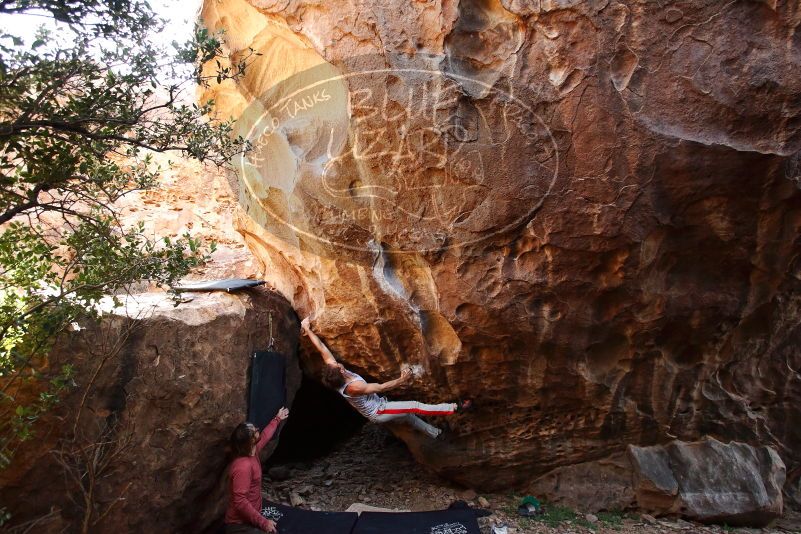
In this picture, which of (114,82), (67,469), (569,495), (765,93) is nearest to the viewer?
(114,82)

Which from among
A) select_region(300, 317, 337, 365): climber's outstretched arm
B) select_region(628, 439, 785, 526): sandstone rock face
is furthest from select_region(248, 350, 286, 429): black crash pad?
select_region(628, 439, 785, 526): sandstone rock face

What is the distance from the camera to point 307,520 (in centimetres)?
499

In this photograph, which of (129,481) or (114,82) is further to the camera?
(129,481)

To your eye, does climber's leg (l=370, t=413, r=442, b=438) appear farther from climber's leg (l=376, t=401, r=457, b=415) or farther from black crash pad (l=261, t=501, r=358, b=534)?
black crash pad (l=261, t=501, r=358, b=534)

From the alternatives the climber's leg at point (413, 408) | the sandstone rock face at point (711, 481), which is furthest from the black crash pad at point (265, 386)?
the sandstone rock face at point (711, 481)

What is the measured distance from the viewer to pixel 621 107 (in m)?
4.12

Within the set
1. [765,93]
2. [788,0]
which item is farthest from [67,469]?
[788,0]

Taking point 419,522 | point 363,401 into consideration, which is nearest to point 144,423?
point 363,401

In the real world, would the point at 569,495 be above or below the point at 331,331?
below

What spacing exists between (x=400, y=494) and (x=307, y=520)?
1.26m

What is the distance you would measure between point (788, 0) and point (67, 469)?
5.19m

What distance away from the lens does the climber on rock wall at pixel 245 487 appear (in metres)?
4.33

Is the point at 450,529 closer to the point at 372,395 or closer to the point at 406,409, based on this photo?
the point at 406,409

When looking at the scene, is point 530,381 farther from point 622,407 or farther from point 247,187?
point 247,187
